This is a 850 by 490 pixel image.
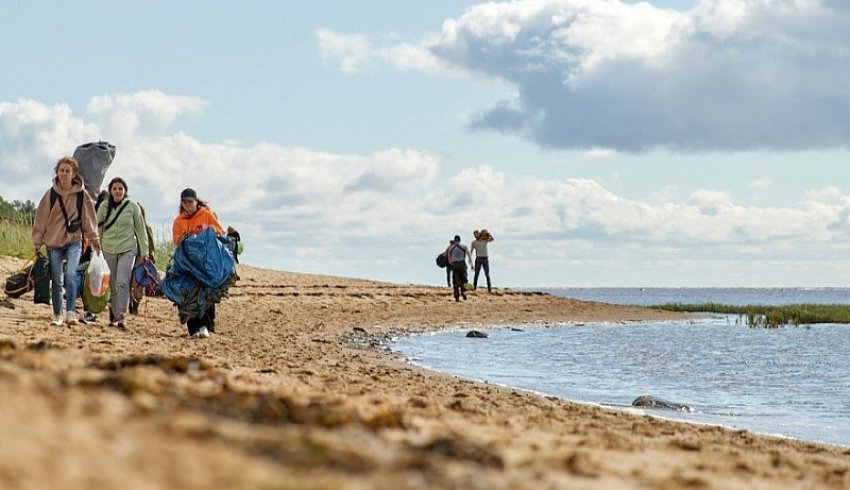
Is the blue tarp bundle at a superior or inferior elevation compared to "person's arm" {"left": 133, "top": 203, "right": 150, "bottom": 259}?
inferior

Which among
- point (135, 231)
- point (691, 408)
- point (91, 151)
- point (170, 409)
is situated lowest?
point (691, 408)

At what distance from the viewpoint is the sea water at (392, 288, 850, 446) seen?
1227cm

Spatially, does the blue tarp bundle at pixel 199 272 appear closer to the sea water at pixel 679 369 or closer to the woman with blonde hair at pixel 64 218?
the woman with blonde hair at pixel 64 218

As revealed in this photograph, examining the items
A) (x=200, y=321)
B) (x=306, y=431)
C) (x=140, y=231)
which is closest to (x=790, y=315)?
(x=200, y=321)

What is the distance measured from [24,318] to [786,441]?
9544 mm

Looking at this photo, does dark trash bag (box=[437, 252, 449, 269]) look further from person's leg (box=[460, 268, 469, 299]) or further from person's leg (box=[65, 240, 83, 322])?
person's leg (box=[65, 240, 83, 322])

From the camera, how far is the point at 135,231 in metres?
13.2

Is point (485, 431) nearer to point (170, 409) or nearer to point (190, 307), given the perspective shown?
point (170, 409)

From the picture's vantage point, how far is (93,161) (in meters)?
17.9

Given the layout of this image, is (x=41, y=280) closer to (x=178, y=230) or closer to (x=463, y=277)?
(x=178, y=230)

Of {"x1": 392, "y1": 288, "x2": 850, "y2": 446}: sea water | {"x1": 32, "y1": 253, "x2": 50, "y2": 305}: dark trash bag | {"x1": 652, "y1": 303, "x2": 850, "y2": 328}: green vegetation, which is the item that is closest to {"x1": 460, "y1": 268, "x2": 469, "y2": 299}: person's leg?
{"x1": 392, "y1": 288, "x2": 850, "y2": 446}: sea water

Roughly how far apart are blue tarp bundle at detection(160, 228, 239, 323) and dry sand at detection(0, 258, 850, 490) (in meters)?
0.52

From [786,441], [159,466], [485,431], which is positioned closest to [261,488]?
[159,466]

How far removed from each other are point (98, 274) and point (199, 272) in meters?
1.43
